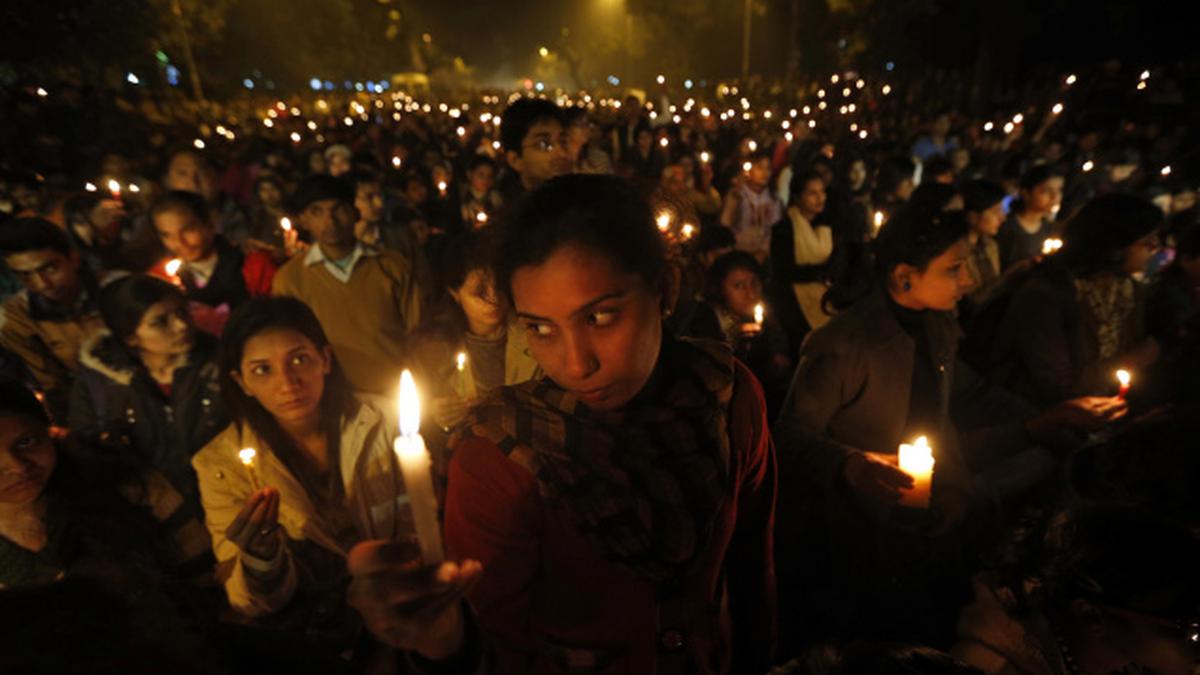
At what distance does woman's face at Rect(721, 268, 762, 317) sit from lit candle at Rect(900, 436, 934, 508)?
2.31 meters

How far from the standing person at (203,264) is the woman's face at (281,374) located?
2255mm

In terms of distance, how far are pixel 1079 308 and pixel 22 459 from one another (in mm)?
5030

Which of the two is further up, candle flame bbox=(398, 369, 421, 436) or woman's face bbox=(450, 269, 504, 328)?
woman's face bbox=(450, 269, 504, 328)

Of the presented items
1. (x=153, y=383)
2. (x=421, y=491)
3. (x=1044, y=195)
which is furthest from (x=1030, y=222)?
(x=153, y=383)

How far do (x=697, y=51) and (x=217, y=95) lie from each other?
3696 centimetres

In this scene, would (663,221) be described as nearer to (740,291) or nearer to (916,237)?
(916,237)

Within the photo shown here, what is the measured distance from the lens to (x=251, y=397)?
8.29 ft

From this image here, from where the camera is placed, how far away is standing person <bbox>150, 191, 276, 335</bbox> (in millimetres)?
4512

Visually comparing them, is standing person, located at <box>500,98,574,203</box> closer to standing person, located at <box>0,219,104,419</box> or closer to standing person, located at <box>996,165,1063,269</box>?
standing person, located at <box>0,219,104,419</box>

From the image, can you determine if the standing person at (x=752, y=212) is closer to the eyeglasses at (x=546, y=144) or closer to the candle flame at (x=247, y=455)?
the eyeglasses at (x=546, y=144)

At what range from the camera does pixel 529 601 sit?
1.61 meters

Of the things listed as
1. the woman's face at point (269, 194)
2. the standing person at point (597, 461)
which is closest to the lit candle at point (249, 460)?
the standing person at point (597, 461)

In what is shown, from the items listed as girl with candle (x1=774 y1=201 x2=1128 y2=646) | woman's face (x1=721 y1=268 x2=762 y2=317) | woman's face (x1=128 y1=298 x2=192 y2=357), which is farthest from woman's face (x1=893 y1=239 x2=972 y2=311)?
woman's face (x1=128 y1=298 x2=192 y2=357)

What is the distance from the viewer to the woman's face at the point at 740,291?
4.48 meters
